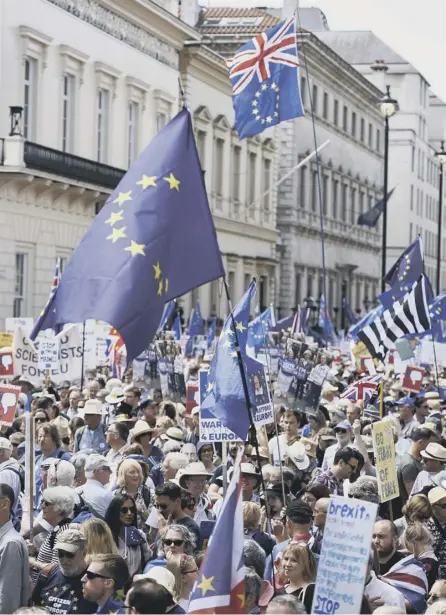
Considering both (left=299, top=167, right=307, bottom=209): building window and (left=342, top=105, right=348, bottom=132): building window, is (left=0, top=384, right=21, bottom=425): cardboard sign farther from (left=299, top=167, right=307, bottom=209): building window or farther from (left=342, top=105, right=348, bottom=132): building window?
(left=342, top=105, right=348, bottom=132): building window

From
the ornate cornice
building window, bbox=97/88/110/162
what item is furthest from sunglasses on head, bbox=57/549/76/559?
building window, bbox=97/88/110/162

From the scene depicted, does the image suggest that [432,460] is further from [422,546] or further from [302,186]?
[302,186]

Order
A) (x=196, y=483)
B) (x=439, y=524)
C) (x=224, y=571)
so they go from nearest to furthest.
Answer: (x=224, y=571) < (x=439, y=524) < (x=196, y=483)

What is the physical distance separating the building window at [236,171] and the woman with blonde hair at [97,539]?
46256mm

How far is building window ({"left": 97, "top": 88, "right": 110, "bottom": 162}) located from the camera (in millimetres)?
39781

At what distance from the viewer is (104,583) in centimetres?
766

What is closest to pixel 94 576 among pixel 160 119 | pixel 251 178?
pixel 160 119

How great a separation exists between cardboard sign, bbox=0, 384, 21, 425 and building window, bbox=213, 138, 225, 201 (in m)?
39.0

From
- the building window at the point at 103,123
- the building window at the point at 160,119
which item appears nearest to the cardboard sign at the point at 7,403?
the building window at the point at 103,123

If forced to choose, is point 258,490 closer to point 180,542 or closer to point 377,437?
point 377,437

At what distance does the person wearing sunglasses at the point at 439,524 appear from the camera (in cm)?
995

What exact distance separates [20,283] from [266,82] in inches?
752

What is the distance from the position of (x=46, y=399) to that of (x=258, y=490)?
14.1ft

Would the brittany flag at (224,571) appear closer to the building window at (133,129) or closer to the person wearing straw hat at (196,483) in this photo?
the person wearing straw hat at (196,483)
